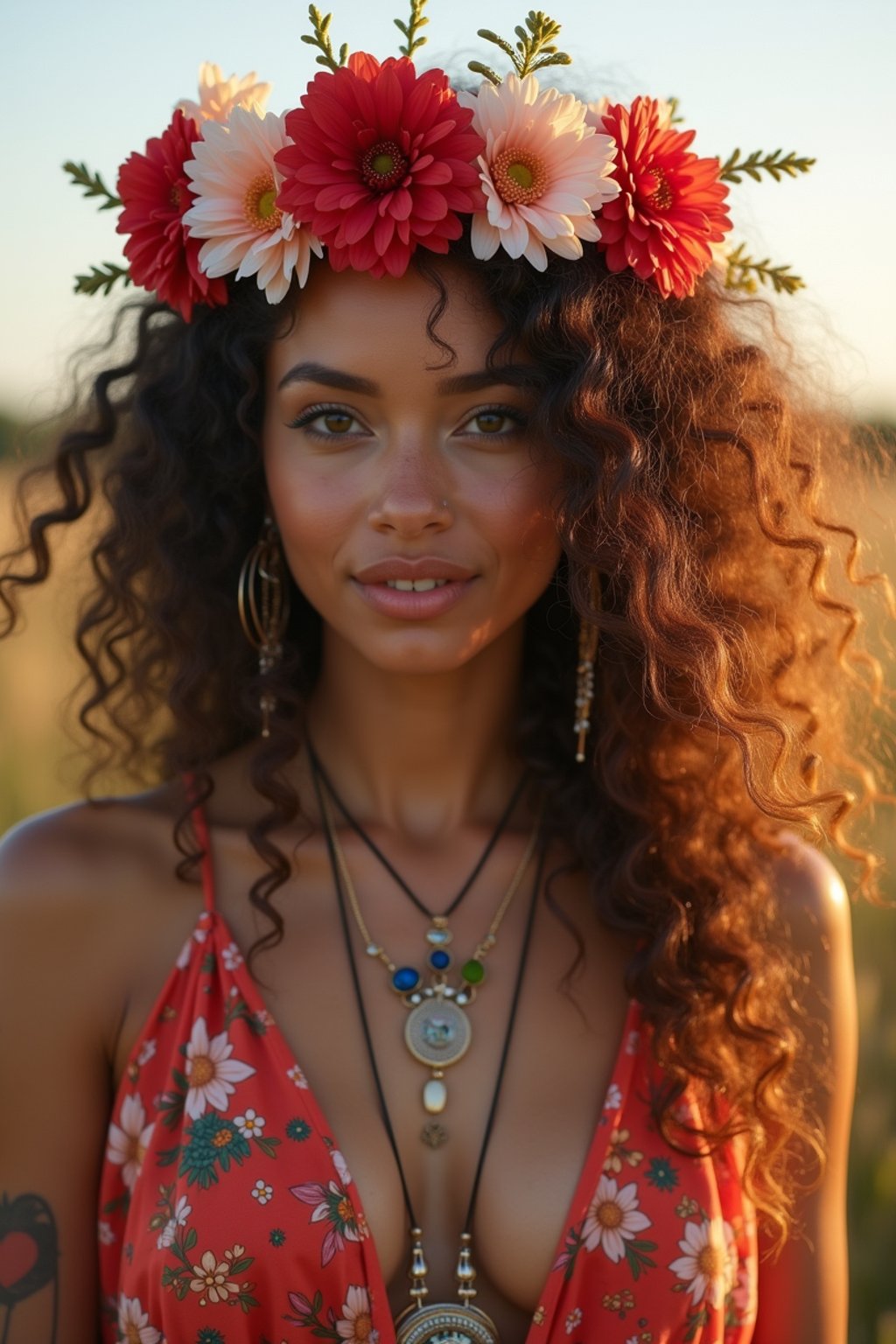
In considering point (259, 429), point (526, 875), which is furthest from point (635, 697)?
point (259, 429)

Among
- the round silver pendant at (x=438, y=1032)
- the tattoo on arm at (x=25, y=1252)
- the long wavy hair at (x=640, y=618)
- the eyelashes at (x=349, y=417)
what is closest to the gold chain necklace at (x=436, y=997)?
the round silver pendant at (x=438, y=1032)

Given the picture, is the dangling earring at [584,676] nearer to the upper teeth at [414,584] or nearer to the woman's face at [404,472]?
the woman's face at [404,472]

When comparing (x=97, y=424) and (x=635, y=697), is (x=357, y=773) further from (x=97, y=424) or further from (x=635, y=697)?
(x=97, y=424)

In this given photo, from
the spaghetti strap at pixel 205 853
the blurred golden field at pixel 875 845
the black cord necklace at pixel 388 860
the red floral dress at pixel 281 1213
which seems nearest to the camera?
the red floral dress at pixel 281 1213

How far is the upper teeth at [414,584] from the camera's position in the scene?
2.31 meters

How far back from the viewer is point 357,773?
268 centimetres

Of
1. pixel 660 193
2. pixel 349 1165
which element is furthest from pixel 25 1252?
pixel 660 193

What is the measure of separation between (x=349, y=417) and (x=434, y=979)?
0.94m

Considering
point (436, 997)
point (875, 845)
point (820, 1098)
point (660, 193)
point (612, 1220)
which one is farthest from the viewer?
point (875, 845)

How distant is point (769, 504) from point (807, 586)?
0.21 metres

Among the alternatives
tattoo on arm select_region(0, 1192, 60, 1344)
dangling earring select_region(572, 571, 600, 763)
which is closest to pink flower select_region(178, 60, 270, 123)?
dangling earring select_region(572, 571, 600, 763)

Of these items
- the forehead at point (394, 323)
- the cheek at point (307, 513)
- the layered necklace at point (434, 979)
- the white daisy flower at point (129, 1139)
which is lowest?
the white daisy flower at point (129, 1139)

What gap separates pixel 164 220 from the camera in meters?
2.44

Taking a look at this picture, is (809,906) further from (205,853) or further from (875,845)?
(875,845)
